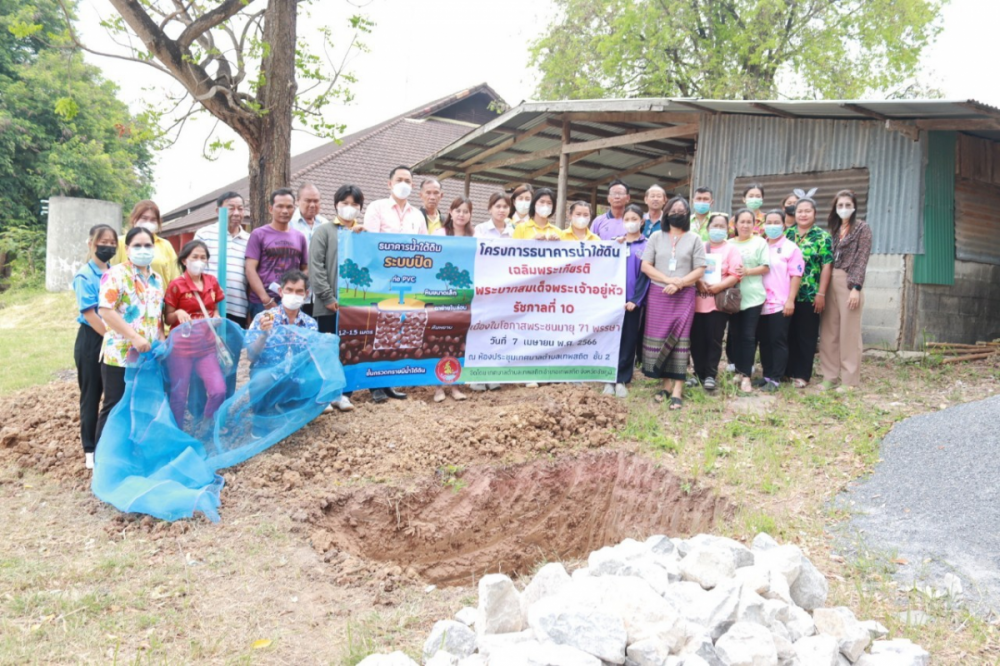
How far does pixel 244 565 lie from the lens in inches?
159

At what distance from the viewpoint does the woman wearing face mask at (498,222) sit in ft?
21.9

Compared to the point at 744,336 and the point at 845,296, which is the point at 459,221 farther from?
the point at 845,296

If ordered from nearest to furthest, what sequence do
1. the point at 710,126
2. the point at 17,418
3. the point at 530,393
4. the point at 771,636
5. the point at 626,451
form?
the point at 771,636 → the point at 626,451 → the point at 17,418 → the point at 530,393 → the point at 710,126

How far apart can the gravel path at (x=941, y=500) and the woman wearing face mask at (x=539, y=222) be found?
3274 millimetres

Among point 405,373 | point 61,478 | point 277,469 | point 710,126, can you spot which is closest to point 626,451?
point 405,373

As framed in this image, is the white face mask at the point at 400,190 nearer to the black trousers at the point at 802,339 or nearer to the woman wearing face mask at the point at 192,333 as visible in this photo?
the woman wearing face mask at the point at 192,333

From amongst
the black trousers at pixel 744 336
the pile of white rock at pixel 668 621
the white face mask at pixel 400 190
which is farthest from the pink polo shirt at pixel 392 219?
the pile of white rock at pixel 668 621

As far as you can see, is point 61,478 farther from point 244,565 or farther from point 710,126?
point 710,126

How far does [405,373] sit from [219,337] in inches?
65.2

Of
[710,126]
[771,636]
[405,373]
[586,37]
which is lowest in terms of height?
[771,636]

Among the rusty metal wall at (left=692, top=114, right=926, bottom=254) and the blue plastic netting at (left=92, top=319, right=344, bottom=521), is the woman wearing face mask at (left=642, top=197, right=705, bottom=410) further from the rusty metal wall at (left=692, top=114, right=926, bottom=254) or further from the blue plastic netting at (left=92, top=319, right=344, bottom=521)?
the rusty metal wall at (left=692, top=114, right=926, bottom=254)

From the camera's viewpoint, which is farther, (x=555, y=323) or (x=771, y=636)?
(x=555, y=323)

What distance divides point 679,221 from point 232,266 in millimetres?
3820

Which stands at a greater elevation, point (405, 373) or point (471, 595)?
point (405, 373)
